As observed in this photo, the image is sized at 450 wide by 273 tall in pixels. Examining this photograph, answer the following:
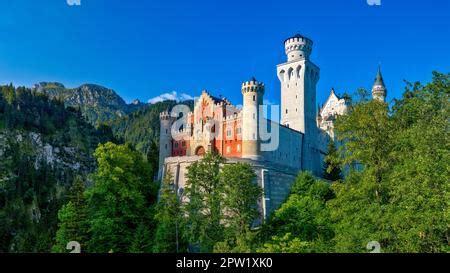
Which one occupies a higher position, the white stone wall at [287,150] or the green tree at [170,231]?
the white stone wall at [287,150]

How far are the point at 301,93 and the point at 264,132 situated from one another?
1374 centimetres

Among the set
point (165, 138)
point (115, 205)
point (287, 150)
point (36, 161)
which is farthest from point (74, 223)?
point (36, 161)

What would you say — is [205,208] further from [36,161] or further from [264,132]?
[36,161]

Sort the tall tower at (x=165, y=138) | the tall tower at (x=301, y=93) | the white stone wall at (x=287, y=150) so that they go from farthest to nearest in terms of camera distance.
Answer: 1. the tall tower at (x=301, y=93)
2. the tall tower at (x=165, y=138)
3. the white stone wall at (x=287, y=150)

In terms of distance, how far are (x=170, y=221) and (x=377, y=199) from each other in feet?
57.1

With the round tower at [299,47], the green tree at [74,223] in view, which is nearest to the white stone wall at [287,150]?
the round tower at [299,47]

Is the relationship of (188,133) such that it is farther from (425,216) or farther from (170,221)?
(425,216)

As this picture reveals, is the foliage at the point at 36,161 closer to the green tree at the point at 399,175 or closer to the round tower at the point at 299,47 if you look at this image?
the green tree at the point at 399,175

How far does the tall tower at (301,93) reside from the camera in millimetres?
59906

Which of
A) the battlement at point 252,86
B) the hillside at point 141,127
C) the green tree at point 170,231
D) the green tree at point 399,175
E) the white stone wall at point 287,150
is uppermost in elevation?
the hillside at point 141,127

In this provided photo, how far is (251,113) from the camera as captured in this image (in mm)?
47844

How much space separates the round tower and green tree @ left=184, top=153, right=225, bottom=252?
28.7 meters

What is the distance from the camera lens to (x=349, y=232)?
846 inches
